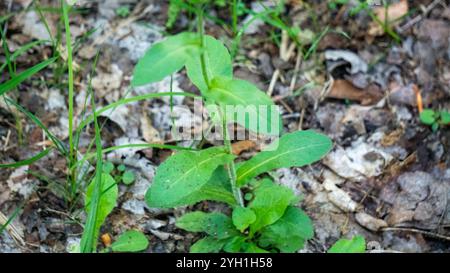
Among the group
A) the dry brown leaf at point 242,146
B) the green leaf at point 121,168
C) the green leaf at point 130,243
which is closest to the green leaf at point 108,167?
the green leaf at point 121,168

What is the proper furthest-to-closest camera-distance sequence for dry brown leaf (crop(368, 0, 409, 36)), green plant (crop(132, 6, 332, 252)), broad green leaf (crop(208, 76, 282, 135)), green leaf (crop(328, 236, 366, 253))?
dry brown leaf (crop(368, 0, 409, 36)) → green leaf (crop(328, 236, 366, 253)) → green plant (crop(132, 6, 332, 252)) → broad green leaf (crop(208, 76, 282, 135))

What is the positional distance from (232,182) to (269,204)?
21 centimetres

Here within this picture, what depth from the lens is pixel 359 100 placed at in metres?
3.50

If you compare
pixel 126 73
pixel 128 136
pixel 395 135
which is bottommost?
pixel 395 135

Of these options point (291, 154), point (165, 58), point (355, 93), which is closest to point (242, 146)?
point (291, 154)

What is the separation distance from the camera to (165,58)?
2.06m

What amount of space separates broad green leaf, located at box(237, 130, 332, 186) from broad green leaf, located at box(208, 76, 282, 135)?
0.39 m

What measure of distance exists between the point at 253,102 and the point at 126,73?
4.99 feet

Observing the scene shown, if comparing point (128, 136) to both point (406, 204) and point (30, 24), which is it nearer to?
point (30, 24)

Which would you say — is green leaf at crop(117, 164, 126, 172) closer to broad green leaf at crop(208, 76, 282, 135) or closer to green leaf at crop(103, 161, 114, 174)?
green leaf at crop(103, 161, 114, 174)

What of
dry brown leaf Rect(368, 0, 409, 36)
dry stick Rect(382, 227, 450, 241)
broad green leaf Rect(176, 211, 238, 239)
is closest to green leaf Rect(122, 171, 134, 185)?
broad green leaf Rect(176, 211, 238, 239)

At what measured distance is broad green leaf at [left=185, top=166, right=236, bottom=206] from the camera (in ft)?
8.87

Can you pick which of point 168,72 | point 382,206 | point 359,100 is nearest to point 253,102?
point 168,72

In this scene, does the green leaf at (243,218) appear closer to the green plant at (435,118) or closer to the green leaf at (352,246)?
the green leaf at (352,246)
